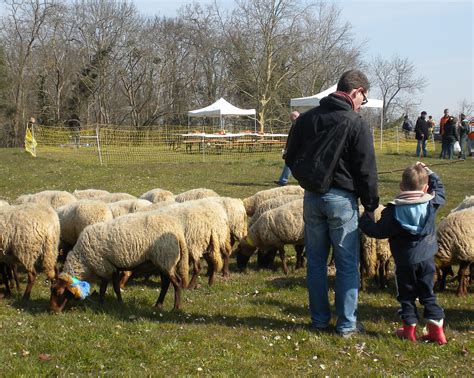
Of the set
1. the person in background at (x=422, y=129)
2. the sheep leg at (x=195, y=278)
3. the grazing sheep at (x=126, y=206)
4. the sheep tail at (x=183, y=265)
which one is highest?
the person in background at (x=422, y=129)

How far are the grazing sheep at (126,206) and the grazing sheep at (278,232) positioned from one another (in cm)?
169

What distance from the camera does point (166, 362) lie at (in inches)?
175

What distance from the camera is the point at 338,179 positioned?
4668mm

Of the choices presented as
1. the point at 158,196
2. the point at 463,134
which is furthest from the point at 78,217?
the point at 463,134

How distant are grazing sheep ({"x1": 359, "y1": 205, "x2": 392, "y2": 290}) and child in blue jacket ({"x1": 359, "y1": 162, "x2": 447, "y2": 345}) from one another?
1.97 metres

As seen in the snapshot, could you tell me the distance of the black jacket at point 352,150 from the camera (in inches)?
180

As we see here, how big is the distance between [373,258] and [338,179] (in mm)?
2515

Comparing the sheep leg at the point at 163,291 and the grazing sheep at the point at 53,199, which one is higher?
the grazing sheep at the point at 53,199

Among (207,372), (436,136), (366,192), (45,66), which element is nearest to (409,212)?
(366,192)

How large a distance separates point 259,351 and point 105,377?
1.28 meters

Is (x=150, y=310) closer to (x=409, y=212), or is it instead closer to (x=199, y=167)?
(x=409, y=212)

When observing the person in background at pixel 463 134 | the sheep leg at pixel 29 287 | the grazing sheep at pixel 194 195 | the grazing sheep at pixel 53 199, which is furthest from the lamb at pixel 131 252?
the person in background at pixel 463 134

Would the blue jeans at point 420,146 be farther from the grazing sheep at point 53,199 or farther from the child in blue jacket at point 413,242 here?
the child in blue jacket at point 413,242

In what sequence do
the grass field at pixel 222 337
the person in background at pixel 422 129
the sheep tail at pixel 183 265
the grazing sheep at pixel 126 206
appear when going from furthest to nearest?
the person in background at pixel 422 129 → the grazing sheep at pixel 126 206 → the sheep tail at pixel 183 265 → the grass field at pixel 222 337
